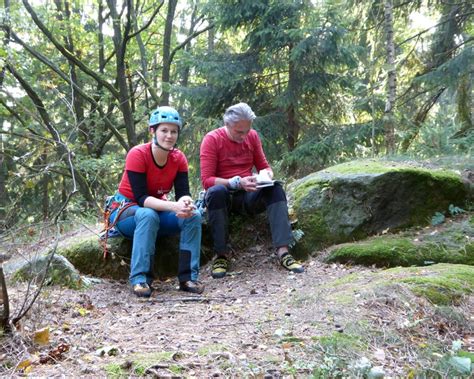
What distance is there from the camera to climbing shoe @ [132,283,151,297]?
3798mm

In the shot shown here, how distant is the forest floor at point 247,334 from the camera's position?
2.07 metres

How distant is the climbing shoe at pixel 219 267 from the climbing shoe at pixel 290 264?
23.6 inches

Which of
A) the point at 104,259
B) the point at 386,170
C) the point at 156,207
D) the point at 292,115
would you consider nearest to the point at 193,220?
the point at 156,207

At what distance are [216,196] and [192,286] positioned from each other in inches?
39.2

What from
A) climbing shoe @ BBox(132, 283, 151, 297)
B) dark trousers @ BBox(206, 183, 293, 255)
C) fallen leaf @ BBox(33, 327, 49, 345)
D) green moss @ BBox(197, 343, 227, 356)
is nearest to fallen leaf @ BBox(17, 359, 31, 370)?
fallen leaf @ BBox(33, 327, 49, 345)

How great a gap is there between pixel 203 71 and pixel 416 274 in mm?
7643

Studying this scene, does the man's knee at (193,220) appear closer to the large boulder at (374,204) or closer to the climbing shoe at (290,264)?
the climbing shoe at (290,264)

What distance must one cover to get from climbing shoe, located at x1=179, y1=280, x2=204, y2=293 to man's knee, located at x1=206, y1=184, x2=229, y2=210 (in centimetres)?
86

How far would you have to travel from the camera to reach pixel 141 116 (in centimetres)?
1277

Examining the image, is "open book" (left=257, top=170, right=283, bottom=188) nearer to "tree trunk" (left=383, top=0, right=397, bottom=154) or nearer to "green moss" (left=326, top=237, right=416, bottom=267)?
"green moss" (left=326, top=237, right=416, bottom=267)

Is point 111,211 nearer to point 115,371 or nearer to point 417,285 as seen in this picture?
point 115,371

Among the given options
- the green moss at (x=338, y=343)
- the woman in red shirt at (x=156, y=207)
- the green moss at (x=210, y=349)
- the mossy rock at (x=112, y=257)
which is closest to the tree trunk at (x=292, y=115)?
the mossy rock at (x=112, y=257)

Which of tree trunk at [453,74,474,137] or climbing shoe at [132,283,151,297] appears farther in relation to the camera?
tree trunk at [453,74,474,137]

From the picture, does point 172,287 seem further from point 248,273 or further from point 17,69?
point 17,69
